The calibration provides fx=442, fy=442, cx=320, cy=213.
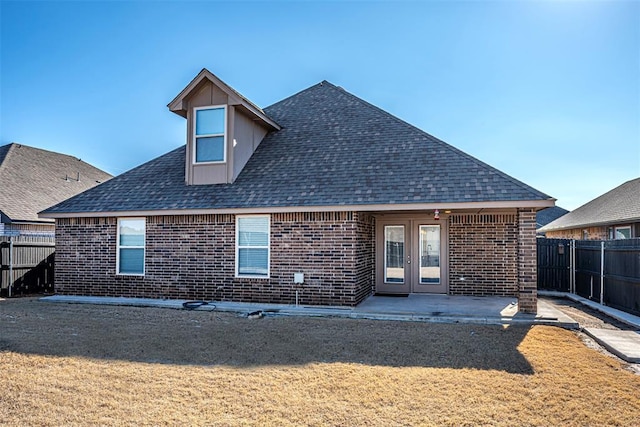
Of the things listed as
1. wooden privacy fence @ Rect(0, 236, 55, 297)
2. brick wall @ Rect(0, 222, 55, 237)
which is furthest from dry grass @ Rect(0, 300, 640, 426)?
brick wall @ Rect(0, 222, 55, 237)

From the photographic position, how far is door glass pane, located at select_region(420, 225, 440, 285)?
13.0 m

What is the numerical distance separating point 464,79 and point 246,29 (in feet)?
23.1

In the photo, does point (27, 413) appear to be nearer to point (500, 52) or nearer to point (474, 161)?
point (474, 161)

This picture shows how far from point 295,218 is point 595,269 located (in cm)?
880

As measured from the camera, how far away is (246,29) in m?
13.0

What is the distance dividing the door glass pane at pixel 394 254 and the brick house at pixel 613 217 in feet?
28.9

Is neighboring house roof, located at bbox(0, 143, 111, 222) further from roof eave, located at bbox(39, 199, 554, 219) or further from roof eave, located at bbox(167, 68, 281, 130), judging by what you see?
roof eave, located at bbox(167, 68, 281, 130)

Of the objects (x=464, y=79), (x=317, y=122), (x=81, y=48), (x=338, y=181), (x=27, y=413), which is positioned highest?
(x=81, y=48)

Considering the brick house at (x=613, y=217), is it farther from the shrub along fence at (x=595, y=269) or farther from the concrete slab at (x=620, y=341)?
the concrete slab at (x=620, y=341)

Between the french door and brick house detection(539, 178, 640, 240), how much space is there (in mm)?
7850

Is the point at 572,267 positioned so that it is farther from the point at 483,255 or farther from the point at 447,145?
the point at 447,145

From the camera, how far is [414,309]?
33.3 feet

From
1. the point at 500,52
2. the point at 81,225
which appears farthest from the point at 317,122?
the point at 81,225

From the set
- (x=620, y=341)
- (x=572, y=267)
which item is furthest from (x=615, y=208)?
(x=620, y=341)
